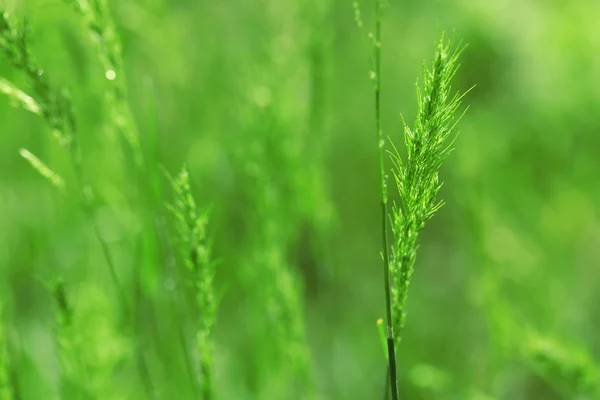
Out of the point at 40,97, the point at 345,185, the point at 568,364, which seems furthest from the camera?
the point at 345,185

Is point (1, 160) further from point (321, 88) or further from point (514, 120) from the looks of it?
point (514, 120)

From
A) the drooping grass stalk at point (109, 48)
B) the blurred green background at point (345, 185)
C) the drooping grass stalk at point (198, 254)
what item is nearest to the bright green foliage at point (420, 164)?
the drooping grass stalk at point (198, 254)

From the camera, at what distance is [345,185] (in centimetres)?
177

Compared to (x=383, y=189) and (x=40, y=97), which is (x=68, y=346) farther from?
(x=383, y=189)

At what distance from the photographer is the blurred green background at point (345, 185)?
3.25ft

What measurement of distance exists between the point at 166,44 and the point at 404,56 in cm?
94

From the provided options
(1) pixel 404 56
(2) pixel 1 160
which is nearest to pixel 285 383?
(2) pixel 1 160

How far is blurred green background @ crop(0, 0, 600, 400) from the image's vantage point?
992 mm

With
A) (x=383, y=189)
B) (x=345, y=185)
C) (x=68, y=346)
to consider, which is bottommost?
(x=345, y=185)

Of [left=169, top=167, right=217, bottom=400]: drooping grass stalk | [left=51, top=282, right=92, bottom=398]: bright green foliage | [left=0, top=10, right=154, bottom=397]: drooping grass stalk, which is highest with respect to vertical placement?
[left=0, top=10, right=154, bottom=397]: drooping grass stalk

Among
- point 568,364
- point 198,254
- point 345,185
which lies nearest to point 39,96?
point 198,254

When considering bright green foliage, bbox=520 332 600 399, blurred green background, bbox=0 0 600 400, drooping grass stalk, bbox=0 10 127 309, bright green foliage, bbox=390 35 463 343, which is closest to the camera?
bright green foliage, bbox=390 35 463 343

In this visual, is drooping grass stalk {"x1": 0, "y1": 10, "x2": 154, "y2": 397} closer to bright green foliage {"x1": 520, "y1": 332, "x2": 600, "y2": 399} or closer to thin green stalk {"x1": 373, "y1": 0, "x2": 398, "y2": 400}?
thin green stalk {"x1": 373, "y1": 0, "x2": 398, "y2": 400}

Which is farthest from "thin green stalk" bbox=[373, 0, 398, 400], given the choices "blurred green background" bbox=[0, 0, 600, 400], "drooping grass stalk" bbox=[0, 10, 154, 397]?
"blurred green background" bbox=[0, 0, 600, 400]
